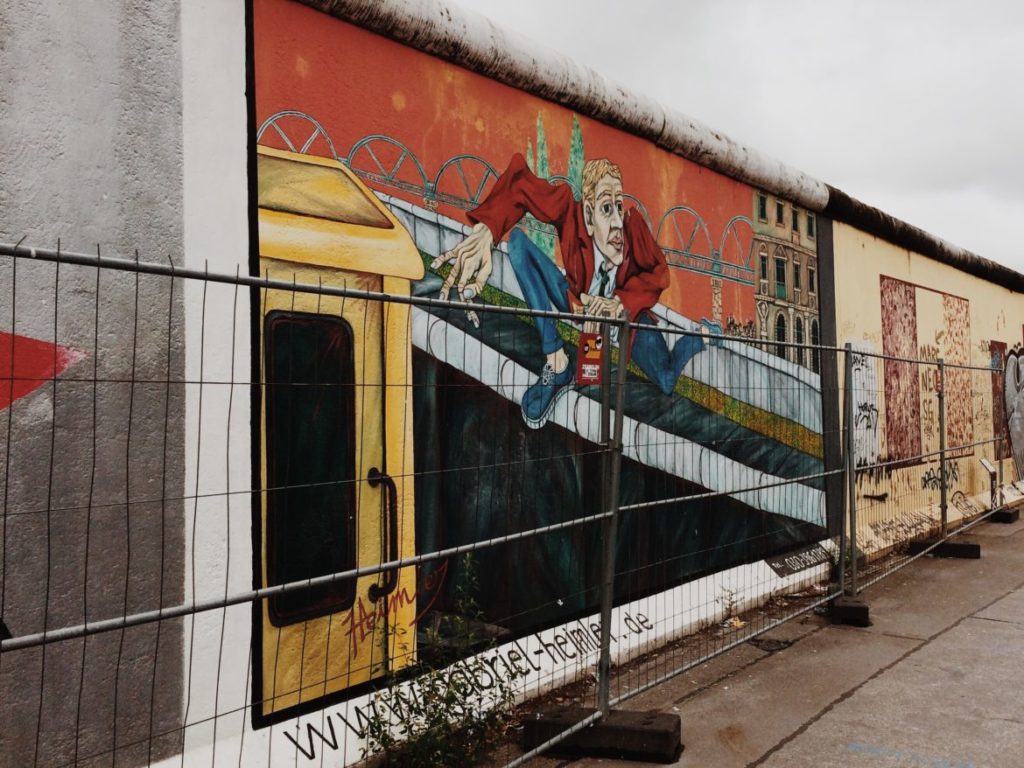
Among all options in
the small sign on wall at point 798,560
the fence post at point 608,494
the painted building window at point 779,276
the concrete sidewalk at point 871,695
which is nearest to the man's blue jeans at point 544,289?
the fence post at point 608,494

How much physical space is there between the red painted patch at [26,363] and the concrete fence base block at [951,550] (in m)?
8.66

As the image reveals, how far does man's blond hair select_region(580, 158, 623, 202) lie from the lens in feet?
20.6

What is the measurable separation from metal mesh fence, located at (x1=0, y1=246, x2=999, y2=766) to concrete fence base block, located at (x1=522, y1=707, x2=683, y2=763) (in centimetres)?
13

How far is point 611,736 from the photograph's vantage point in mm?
4387

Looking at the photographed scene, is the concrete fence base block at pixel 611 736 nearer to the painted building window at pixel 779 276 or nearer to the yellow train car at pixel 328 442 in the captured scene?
the yellow train car at pixel 328 442

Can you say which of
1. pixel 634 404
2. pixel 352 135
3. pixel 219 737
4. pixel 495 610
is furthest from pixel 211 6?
pixel 634 404

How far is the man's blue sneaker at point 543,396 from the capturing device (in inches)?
218

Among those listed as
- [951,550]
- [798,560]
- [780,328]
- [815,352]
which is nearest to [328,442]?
[798,560]

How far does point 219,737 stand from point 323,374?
1.53 m

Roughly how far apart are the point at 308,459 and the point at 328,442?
5.0 inches

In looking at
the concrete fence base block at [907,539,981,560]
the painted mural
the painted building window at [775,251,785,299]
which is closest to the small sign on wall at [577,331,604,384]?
the painted mural

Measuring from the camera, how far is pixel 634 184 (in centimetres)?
681

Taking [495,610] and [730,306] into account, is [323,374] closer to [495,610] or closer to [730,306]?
[495,610]

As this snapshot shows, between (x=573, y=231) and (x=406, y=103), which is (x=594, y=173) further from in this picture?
(x=406, y=103)
